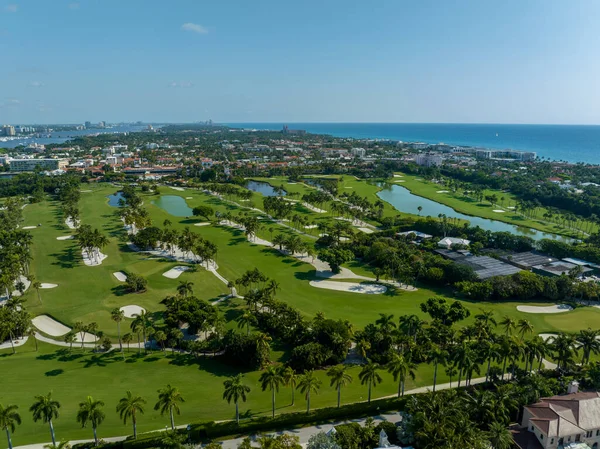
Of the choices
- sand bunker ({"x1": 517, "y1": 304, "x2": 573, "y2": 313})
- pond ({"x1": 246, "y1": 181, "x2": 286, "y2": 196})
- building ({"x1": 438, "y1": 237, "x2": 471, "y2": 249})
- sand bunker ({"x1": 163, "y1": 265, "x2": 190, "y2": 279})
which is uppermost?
pond ({"x1": 246, "y1": 181, "x2": 286, "y2": 196})

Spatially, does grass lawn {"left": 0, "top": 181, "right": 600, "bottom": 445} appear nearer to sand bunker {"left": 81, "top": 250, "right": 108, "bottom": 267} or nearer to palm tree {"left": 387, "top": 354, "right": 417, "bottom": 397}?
sand bunker {"left": 81, "top": 250, "right": 108, "bottom": 267}

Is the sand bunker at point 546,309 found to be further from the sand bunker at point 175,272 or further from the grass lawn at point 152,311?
the sand bunker at point 175,272

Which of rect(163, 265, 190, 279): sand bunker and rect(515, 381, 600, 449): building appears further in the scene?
rect(163, 265, 190, 279): sand bunker

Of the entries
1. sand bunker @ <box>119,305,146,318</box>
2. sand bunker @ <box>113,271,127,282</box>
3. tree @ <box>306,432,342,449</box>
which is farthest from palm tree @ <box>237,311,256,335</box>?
sand bunker @ <box>113,271,127,282</box>

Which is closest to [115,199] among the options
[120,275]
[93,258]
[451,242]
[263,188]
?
[263,188]

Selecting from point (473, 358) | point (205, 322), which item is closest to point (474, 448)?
point (473, 358)

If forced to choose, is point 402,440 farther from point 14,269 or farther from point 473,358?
point 14,269

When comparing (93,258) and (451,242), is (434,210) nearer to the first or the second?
(451,242)
